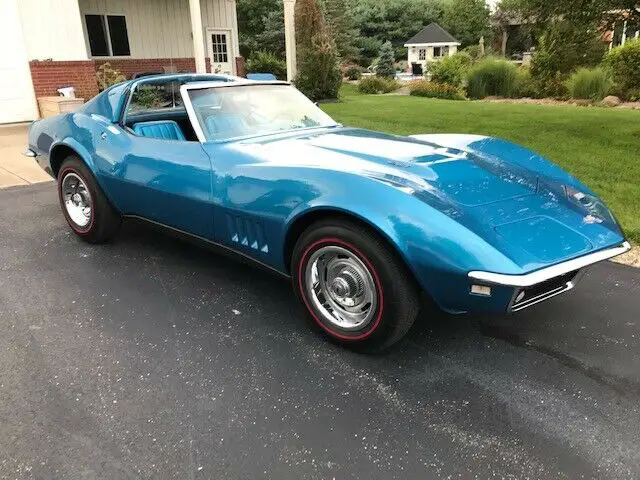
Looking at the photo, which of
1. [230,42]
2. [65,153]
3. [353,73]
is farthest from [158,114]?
[353,73]

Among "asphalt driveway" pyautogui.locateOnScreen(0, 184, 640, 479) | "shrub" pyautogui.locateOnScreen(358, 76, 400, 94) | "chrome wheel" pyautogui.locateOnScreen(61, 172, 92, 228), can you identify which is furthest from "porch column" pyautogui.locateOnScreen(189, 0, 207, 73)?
"asphalt driveway" pyautogui.locateOnScreen(0, 184, 640, 479)

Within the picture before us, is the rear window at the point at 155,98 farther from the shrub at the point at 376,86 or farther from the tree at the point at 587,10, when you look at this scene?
the shrub at the point at 376,86

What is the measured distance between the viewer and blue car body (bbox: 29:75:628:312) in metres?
2.50

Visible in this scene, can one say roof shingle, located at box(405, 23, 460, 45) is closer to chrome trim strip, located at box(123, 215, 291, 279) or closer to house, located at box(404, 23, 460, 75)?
house, located at box(404, 23, 460, 75)

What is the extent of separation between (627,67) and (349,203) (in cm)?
1730

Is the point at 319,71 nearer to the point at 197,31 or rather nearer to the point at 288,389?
the point at 197,31

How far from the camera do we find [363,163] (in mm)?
3072

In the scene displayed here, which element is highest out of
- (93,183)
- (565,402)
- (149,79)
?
(149,79)

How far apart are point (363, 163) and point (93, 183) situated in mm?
2375

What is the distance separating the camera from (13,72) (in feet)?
38.6

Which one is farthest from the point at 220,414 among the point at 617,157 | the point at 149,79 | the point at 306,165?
the point at 617,157

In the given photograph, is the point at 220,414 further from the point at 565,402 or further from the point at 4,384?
the point at 565,402

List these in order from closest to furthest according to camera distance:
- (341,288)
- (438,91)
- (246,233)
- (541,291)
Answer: (541,291), (341,288), (246,233), (438,91)

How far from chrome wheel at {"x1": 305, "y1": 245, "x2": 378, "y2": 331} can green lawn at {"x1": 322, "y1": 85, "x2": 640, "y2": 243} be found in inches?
113
